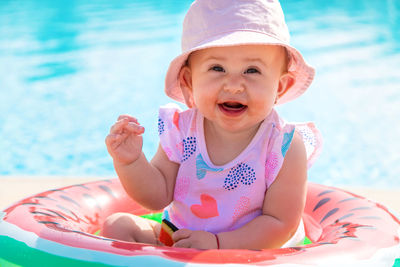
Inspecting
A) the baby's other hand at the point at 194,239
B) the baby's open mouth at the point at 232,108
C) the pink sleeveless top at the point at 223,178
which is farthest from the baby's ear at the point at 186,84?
the baby's other hand at the point at 194,239

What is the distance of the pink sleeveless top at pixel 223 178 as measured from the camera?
1.86 metres

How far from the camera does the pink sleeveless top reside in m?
1.86

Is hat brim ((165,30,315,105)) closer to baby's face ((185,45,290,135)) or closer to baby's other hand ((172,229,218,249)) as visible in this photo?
baby's face ((185,45,290,135))

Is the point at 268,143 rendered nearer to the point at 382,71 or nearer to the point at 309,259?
the point at 309,259

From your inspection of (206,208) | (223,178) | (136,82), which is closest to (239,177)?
(223,178)

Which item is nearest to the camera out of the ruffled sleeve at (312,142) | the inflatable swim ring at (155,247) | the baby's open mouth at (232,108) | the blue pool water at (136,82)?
the inflatable swim ring at (155,247)

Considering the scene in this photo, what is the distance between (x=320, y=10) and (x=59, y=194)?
10.8 metres

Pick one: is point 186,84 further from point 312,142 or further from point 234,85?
point 312,142

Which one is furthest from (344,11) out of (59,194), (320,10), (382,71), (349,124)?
(59,194)

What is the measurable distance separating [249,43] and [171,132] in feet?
1.65

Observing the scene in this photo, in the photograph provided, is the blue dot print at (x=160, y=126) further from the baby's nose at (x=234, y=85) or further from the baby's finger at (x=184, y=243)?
the baby's finger at (x=184, y=243)

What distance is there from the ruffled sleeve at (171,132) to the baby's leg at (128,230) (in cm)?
26

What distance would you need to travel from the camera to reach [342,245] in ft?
5.25

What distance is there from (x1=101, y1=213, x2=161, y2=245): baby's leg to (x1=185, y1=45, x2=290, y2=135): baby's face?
46 cm
